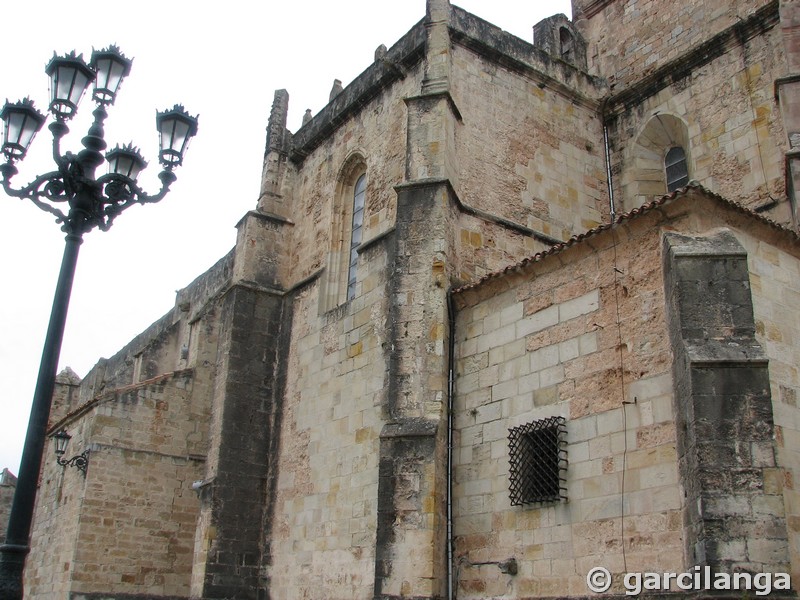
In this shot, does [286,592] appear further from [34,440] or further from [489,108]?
[489,108]

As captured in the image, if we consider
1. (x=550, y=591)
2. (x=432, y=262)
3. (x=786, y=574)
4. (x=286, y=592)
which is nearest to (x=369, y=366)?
(x=432, y=262)

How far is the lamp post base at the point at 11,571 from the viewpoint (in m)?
6.12

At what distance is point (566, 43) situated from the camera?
1658cm

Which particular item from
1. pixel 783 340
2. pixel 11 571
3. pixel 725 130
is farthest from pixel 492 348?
pixel 11 571

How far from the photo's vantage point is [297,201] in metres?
16.6

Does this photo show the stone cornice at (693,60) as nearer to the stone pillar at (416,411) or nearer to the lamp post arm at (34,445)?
the stone pillar at (416,411)

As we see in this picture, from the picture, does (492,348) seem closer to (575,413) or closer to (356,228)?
(575,413)

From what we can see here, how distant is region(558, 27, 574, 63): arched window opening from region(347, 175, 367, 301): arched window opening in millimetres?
5058

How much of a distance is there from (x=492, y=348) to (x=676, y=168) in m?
6.11

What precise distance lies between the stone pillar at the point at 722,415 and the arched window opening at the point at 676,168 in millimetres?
6335

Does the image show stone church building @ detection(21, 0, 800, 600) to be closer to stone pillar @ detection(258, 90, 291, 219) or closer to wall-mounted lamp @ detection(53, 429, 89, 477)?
stone pillar @ detection(258, 90, 291, 219)

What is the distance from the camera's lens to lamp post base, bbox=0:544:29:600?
6125mm

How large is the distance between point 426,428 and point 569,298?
245 cm

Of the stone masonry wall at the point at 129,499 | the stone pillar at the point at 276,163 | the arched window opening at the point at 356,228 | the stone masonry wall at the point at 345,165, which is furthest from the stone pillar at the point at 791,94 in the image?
the stone masonry wall at the point at 129,499
